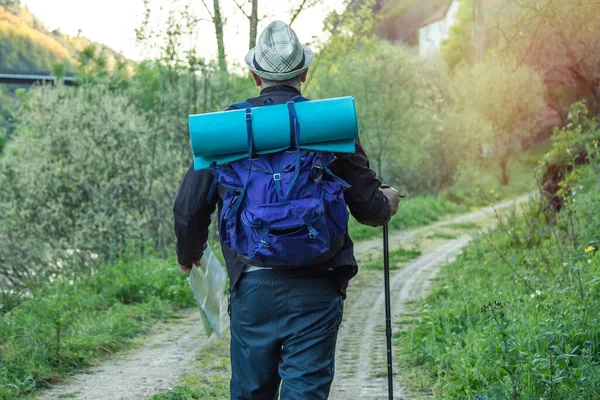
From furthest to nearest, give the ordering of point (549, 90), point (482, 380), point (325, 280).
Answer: point (549, 90) → point (482, 380) → point (325, 280)

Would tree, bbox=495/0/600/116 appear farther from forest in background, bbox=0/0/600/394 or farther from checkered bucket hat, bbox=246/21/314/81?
checkered bucket hat, bbox=246/21/314/81

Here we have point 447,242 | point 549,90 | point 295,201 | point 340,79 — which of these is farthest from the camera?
point 549,90

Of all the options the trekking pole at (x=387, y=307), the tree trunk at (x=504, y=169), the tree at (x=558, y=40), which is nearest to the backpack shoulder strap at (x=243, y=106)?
the trekking pole at (x=387, y=307)

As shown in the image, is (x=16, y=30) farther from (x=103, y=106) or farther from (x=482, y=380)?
(x=482, y=380)

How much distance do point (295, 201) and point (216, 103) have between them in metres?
12.0

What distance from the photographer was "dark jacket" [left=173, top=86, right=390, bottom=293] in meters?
3.76

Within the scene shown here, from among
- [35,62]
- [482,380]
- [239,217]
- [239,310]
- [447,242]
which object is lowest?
[447,242]

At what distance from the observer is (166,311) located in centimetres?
1023

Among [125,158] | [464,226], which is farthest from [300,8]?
[464,226]

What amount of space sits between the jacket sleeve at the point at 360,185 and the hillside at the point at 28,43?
80.8 ft

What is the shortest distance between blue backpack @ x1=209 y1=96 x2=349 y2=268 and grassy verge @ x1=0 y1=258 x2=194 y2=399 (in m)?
3.67

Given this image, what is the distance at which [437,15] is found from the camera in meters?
77.2

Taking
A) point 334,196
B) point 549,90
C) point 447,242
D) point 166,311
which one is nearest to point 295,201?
point 334,196

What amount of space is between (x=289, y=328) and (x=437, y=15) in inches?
2999
